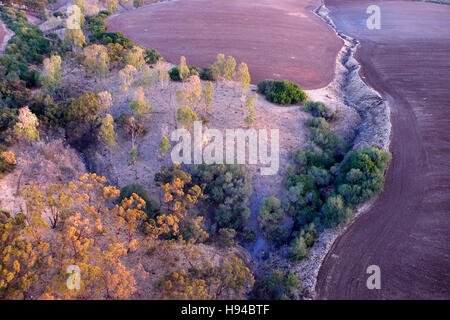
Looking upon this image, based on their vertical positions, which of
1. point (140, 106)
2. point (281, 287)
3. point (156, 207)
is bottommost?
point (281, 287)

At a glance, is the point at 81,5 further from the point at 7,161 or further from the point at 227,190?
the point at 227,190

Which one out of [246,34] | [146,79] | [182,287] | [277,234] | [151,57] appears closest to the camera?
[182,287]

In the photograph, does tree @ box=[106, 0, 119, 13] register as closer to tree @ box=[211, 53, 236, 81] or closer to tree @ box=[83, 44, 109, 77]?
tree @ box=[83, 44, 109, 77]

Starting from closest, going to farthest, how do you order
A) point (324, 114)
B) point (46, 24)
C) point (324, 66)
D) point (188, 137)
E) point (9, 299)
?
point (9, 299)
point (188, 137)
point (324, 114)
point (324, 66)
point (46, 24)

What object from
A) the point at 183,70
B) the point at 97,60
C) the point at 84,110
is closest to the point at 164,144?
the point at 84,110

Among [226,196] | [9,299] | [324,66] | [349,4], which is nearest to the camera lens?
[9,299]
